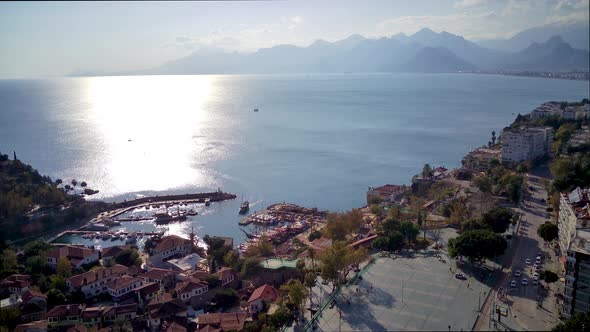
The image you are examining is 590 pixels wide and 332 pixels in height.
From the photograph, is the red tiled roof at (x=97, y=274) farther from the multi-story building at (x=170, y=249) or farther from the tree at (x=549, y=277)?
the tree at (x=549, y=277)

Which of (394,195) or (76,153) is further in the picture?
(76,153)

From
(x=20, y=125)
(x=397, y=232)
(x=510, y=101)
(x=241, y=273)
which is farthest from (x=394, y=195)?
(x=510, y=101)

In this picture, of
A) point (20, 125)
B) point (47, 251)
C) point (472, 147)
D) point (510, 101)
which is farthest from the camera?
point (510, 101)

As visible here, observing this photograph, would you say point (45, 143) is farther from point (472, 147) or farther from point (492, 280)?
point (492, 280)

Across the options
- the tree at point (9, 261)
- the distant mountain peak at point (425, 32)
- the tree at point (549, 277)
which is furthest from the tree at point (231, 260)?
the distant mountain peak at point (425, 32)

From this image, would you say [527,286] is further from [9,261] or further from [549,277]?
[9,261]
